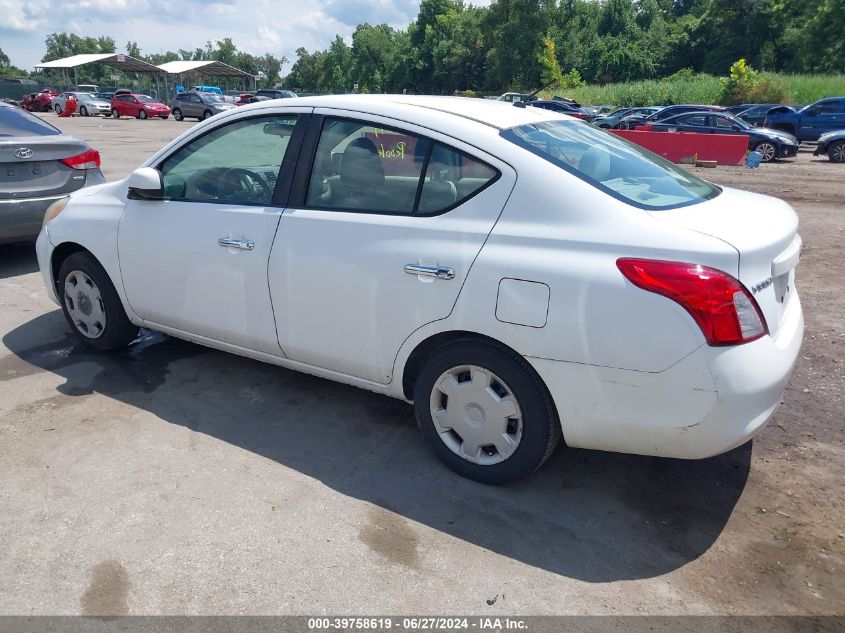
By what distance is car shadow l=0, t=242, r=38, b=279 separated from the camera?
22.5ft

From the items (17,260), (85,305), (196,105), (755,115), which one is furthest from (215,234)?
(196,105)

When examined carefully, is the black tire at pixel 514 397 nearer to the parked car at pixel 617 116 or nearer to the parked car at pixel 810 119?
the parked car at pixel 617 116

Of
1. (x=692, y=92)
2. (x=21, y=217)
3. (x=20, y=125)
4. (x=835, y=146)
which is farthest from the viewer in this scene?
(x=692, y=92)

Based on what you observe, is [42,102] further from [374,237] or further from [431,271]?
[431,271]

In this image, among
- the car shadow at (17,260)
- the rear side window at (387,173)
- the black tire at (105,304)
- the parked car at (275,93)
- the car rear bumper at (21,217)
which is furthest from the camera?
the parked car at (275,93)

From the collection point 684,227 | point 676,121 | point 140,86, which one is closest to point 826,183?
point 676,121

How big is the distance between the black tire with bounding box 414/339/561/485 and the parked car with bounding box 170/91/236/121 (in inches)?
1444

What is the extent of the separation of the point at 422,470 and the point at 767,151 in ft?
67.7

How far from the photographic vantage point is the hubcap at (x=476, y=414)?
307 centimetres

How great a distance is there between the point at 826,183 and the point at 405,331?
49.4 feet

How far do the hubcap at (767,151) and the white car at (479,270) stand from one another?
19338 mm

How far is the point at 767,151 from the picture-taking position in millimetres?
20438

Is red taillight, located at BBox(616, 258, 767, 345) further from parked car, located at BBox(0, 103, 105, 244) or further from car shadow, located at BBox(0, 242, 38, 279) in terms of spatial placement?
car shadow, located at BBox(0, 242, 38, 279)

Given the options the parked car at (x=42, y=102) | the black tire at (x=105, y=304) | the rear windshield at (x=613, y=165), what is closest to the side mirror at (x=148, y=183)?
the black tire at (x=105, y=304)
